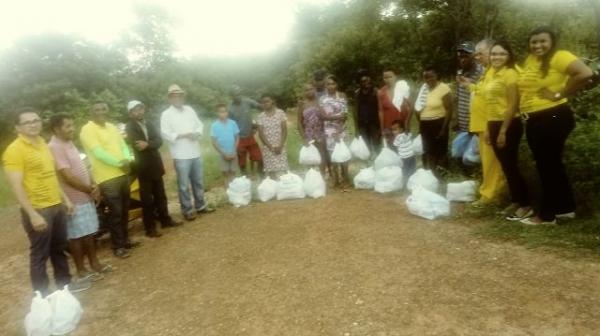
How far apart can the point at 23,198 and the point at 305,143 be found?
4.24m

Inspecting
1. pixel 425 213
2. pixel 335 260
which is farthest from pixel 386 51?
pixel 335 260

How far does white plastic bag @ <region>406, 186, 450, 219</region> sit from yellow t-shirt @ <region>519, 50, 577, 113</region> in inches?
52.3

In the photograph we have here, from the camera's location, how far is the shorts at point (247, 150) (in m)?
8.17

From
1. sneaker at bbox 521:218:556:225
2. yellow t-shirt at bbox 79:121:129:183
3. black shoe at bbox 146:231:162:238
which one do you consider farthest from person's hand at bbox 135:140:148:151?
sneaker at bbox 521:218:556:225

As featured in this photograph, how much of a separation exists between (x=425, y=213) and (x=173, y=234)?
3.12 metres

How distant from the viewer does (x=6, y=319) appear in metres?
4.39

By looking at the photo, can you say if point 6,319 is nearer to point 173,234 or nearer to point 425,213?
point 173,234

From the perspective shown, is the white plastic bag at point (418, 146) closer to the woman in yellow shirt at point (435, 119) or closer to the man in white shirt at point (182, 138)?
the woman in yellow shirt at point (435, 119)

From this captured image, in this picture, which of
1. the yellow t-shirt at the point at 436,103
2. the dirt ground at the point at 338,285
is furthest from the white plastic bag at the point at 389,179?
the yellow t-shirt at the point at 436,103

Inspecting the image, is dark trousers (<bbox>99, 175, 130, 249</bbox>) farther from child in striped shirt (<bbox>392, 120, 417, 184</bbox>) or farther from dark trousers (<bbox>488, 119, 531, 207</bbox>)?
dark trousers (<bbox>488, 119, 531, 207</bbox>)

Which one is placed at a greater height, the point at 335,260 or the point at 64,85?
the point at 64,85

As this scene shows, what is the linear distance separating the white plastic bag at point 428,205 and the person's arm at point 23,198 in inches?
147

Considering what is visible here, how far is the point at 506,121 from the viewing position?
15.5 feet

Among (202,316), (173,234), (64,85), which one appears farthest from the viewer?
(64,85)
